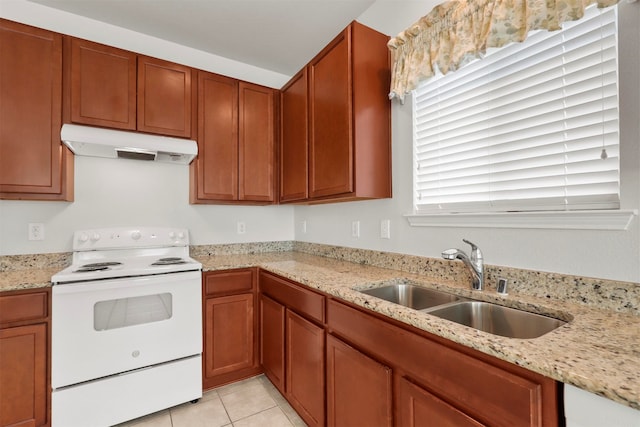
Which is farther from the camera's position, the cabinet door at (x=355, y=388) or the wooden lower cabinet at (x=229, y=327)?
the wooden lower cabinet at (x=229, y=327)

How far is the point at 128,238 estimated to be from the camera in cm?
225

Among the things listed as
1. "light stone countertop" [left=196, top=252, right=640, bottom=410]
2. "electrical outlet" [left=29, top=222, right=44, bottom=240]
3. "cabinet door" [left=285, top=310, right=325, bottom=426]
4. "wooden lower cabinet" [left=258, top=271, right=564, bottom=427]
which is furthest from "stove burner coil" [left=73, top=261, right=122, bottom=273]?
"light stone countertop" [left=196, top=252, right=640, bottom=410]

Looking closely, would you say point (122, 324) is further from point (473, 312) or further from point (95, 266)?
point (473, 312)

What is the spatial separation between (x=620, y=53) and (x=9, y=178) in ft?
9.82

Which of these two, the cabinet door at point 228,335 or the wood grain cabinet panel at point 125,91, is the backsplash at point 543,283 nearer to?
the cabinet door at point 228,335

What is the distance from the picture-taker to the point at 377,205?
2043 millimetres

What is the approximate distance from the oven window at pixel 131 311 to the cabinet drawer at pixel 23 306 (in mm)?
241

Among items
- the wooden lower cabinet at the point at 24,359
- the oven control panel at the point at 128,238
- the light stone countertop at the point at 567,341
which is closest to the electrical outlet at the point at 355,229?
the light stone countertop at the point at 567,341

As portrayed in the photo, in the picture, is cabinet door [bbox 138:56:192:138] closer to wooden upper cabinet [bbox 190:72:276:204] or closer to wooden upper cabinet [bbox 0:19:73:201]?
wooden upper cabinet [bbox 190:72:276:204]

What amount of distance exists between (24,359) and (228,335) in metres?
1.08

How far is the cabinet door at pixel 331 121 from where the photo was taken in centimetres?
177

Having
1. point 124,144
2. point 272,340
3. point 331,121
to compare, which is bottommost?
point 272,340

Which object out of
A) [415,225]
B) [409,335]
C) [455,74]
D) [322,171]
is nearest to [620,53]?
[455,74]

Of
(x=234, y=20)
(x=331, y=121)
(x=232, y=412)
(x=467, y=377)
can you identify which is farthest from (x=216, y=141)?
(x=467, y=377)
